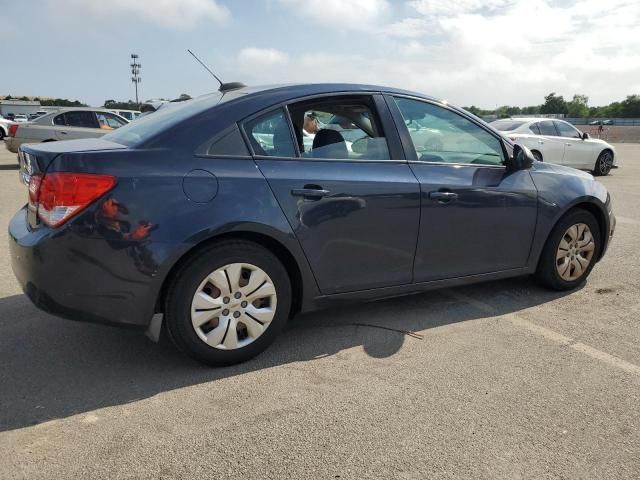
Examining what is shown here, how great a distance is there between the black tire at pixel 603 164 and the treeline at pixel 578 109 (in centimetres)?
8233

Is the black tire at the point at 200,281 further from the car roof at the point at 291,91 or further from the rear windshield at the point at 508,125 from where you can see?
the rear windshield at the point at 508,125

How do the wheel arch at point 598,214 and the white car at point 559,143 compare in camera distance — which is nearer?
the wheel arch at point 598,214

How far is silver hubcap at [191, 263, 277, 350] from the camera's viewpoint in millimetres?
2969

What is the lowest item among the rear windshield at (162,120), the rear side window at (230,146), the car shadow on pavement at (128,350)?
the car shadow on pavement at (128,350)

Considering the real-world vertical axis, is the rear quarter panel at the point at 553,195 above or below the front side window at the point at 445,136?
below

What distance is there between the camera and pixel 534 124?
40.8 feet

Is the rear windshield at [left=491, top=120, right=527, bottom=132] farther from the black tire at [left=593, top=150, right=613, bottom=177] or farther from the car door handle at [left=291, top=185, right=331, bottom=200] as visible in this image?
the car door handle at [left=291, top=185, right=331, bottom=200]

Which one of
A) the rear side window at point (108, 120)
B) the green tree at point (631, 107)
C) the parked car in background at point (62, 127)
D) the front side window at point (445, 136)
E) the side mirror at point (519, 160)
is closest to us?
the front side window at point (445, 136)

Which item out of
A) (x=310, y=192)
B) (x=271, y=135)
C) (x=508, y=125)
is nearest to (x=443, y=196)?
(x=310, y=192)

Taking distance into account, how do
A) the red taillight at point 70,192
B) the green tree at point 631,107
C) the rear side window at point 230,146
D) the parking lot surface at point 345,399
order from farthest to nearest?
1. the green tree at point 631,107
2. the rear side window at point 230,146
3. the red taillight at point 70,192
4. the parking lot surface at point 345,399

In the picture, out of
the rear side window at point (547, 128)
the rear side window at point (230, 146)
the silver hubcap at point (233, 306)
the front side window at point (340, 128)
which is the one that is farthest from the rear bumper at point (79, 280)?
the rear side window at point (547, 128)

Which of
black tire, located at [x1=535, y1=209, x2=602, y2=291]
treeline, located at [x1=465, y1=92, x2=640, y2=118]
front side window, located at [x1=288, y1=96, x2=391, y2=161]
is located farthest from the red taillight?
treeline, located at [x1=465, y1=92, x2=640, y2=118]

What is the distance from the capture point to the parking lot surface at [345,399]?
7.57 ft

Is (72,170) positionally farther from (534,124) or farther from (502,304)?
(534,124)
